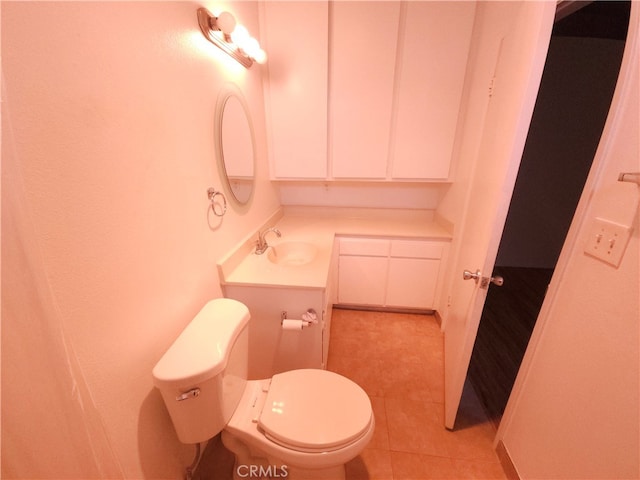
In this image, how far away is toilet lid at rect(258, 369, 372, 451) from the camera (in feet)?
2.68

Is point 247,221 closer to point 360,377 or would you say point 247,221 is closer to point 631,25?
point 360,377

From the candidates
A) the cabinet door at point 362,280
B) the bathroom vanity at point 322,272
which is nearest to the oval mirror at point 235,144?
the bathroom vanity at point 322,272

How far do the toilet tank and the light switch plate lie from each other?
113cm

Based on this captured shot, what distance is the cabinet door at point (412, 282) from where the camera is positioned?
75.7 inches

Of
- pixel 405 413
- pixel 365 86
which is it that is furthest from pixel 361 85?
pixel 405 413

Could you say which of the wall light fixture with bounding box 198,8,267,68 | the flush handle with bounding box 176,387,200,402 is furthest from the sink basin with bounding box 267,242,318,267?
the wall light fixture with bounding box 198,8,267,68

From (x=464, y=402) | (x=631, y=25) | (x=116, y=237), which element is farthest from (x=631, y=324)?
(x=116, y=237)

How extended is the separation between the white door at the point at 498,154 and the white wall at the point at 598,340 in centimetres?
19

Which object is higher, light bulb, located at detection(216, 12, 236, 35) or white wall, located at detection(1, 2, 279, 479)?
light bulb, located at detection(216, 12, 236, 35)

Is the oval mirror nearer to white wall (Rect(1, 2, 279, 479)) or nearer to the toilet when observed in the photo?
white wall (Rect(1, 2, 279, 479))

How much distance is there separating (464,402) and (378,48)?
2283 mm

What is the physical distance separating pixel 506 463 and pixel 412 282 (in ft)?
3.68

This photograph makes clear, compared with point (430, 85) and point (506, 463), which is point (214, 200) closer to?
point (430, 85)

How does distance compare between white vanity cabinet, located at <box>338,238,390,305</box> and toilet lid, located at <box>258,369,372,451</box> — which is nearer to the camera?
toilet lid, located at <box>258,369,372,451</box>
